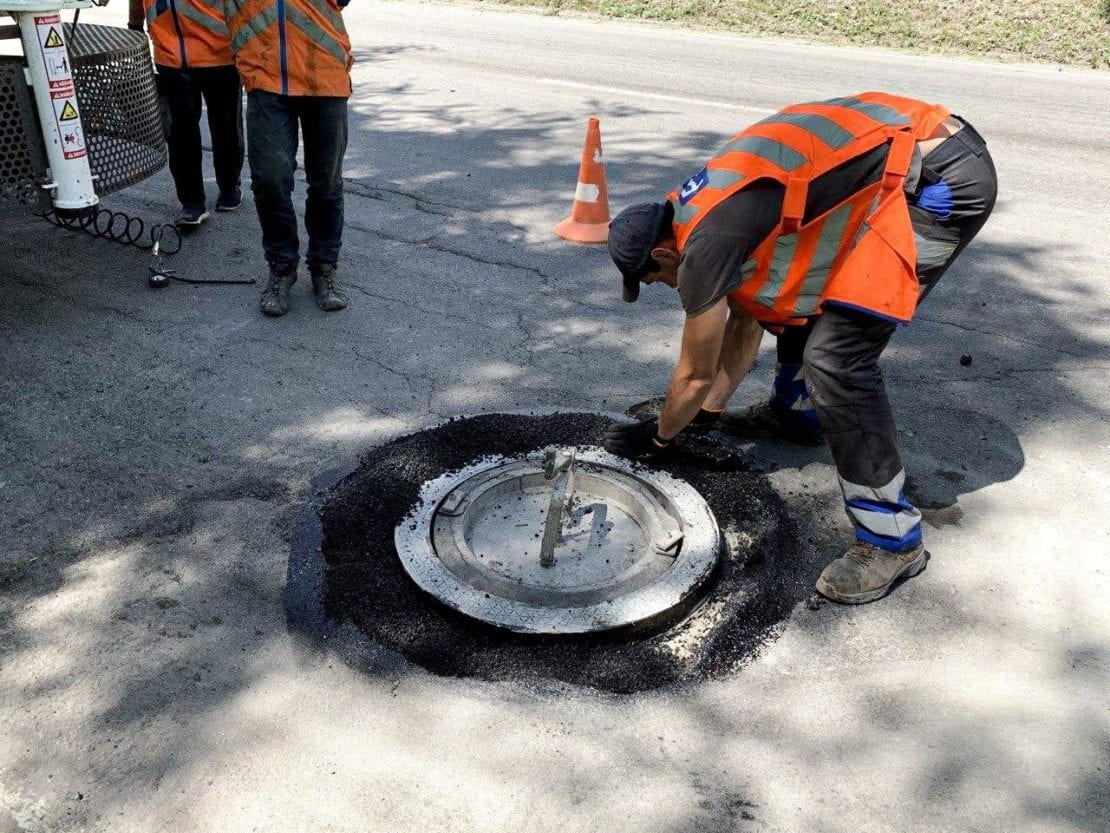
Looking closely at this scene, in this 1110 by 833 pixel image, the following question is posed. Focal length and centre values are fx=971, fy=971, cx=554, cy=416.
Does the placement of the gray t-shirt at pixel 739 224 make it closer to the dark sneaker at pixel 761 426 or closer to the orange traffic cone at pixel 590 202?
the dark sneaker at pixel 761 426

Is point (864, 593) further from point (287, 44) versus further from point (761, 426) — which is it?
point (287, 44)

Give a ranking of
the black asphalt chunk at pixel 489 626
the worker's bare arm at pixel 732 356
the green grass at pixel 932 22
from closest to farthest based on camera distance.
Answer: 1. the black asphalt chunk at pixel 489 626
2. the worker's bare arm at pixel 732 356
3. the green grass at pixel 932 22

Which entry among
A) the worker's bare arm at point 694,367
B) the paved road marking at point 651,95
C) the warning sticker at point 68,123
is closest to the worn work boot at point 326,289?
the warning sticker at point 68,123

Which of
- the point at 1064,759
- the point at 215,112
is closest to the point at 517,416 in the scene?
the point at 1064,759

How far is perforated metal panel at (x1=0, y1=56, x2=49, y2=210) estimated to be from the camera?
3.64 meters

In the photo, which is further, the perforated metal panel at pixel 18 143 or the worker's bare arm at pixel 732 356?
the perforated metal panel at pixel 18 143

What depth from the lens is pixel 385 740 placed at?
2.27 meters

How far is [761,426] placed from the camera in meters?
3.55

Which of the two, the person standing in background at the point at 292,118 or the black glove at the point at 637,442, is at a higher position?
the person standing in background at the point at 292,118

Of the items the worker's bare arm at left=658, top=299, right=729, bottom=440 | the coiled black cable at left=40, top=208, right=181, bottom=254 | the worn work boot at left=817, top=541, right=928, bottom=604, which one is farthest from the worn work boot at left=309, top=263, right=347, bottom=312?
the worn work boot at left=817, top=541, right=928, bottom=604

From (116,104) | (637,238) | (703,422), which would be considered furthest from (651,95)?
(637,238)

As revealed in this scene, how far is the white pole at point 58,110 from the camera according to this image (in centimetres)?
361

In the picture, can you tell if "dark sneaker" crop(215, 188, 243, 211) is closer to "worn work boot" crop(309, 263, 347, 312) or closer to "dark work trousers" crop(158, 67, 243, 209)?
"dark work trousers" crop(158, 67, 243, 209)

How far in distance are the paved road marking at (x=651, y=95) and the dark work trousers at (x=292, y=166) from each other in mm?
4554
